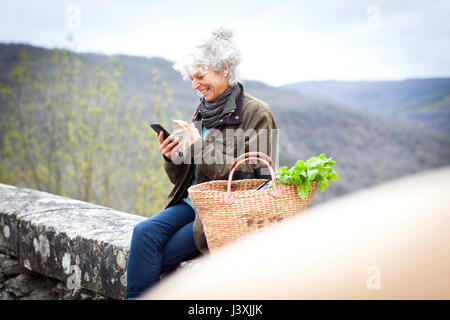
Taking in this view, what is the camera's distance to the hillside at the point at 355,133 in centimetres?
1950

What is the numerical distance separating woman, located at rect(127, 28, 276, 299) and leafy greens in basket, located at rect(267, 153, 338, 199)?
0.41m

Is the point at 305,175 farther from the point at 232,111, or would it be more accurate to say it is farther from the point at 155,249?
the point at 155,249

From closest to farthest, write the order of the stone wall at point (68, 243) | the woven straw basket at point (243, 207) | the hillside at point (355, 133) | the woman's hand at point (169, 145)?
1. the woven straw basket at point (243, 207)
2. the woman's hand at point (169, 145)
3. the stone wall at point (68, 243)
4. the hillside at point (355, 133)

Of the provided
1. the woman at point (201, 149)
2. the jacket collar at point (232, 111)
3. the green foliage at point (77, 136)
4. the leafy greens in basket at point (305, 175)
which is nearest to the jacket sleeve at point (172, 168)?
the woman at point (201, 149)

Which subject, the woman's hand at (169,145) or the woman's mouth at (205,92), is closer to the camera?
the woman's hand at (169,145)

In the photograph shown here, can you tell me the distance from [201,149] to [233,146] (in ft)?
0.71

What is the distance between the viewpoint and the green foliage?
653cm

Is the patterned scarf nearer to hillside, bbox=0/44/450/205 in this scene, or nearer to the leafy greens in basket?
the leafy greens in basket

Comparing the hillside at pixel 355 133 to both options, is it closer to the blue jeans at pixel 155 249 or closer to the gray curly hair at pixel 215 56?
the gray curly hair at pixel 215 56

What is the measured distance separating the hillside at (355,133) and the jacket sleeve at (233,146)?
14.3 metres
